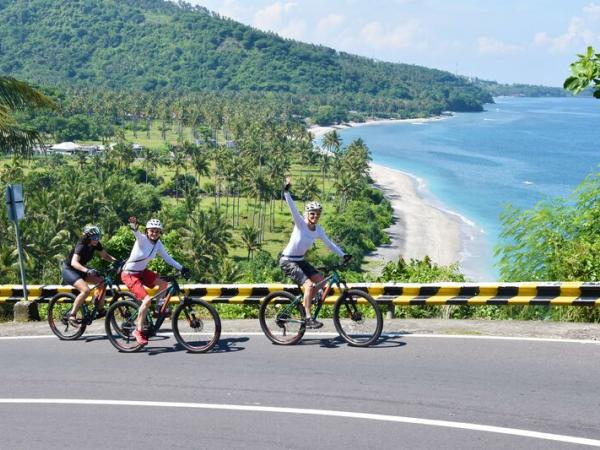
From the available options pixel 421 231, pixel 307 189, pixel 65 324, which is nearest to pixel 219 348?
pixel 65 324

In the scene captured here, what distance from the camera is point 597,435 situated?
6.46 m

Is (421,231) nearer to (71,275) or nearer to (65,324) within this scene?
(65,324)

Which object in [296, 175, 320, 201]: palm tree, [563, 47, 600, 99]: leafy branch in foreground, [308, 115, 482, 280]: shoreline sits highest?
[296, 175, 320, 201]: palm tree

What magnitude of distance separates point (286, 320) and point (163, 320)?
176cm

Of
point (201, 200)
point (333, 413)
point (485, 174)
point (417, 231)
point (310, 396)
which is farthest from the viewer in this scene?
point (485, 174)

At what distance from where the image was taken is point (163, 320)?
10.4 metres

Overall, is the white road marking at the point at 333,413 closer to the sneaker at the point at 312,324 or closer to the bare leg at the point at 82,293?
the sneaker at the point at 312,324

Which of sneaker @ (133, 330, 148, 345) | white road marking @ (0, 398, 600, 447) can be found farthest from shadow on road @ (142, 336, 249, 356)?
white road marking @ (0, 398, 600, 447)

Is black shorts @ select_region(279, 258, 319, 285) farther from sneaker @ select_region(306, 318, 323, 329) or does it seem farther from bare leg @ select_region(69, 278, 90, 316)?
bare leg @ select_region(69, 278, 90, 316)

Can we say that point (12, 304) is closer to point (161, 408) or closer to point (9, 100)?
point (9, 100)

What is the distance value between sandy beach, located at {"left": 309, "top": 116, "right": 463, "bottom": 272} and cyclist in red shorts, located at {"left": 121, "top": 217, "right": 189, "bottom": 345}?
67428 millimetres

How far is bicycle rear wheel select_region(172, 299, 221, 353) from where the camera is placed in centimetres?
979

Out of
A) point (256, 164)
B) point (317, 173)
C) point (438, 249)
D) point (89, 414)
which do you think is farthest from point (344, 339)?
point (317, 173)

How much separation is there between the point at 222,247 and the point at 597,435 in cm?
5758
